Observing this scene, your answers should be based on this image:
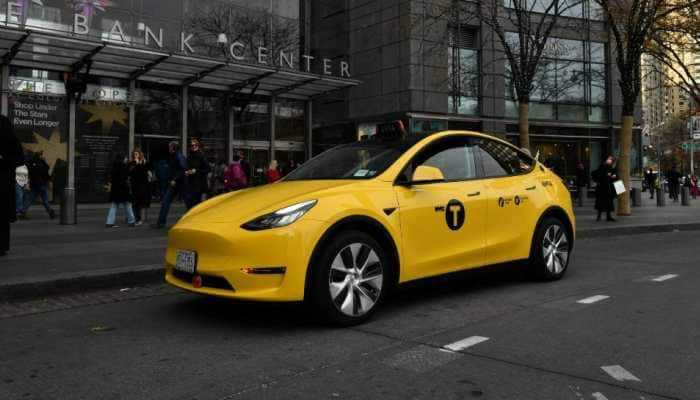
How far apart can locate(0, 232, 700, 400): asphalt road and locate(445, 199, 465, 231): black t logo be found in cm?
53

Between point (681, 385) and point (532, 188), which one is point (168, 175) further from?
point (681, 385)

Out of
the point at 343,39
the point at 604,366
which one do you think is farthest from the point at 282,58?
the point at 604,366

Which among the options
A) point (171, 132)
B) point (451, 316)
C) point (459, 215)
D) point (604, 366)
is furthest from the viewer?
point (171, 132)

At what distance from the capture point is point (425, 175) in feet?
17.0

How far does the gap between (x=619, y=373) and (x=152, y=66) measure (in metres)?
16.7

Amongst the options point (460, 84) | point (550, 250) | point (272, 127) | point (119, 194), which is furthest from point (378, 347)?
point (460, 84)

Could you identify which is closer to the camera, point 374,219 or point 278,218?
point 278,218

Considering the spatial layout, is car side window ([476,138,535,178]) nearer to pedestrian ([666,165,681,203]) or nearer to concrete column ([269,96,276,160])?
concrete column ([269,96,276,160])

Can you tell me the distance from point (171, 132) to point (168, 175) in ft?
30.3

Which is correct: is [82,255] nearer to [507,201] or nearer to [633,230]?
[507,201]

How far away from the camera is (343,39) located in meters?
27.8

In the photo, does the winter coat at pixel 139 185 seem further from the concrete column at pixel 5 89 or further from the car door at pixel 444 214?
the car door at pixel 444 214

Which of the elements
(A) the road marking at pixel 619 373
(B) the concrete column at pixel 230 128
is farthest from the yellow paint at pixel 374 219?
(B) the concrete column at pixel 230 128

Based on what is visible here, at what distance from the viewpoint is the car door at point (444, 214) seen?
519 centimetres
